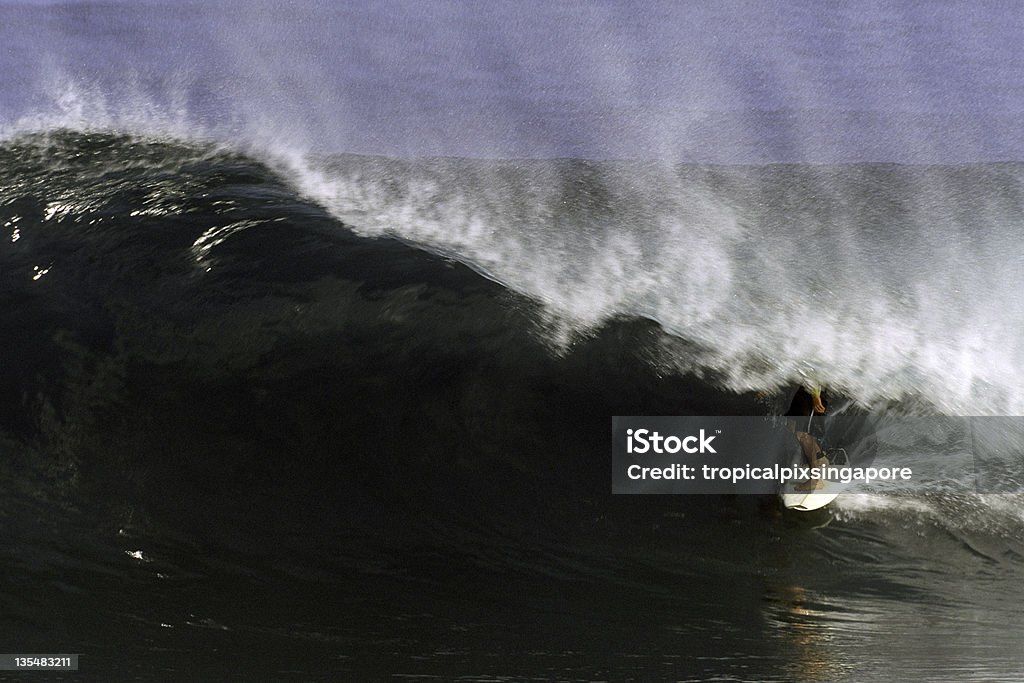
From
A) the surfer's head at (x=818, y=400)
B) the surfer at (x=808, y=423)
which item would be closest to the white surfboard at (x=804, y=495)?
the surfer at (x=808, y=423)

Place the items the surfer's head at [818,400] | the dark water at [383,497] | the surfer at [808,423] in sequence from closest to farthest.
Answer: the dark water at [383,497], the surfer at [808,423], the surfer's head at [818,400]

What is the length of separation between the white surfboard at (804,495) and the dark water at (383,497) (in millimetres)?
68

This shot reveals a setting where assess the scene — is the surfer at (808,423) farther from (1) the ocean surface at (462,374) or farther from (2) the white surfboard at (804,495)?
(1) the ocean surface at (462,374)

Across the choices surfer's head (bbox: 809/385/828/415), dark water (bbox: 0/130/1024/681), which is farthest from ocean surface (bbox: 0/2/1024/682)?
surfer's head (bbox: 809/385/828/415)

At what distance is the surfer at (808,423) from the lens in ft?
11.2

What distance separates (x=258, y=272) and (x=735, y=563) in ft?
8.58

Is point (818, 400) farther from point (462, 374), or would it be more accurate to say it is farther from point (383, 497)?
point (383, 497)

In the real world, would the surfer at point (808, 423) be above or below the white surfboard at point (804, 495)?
above

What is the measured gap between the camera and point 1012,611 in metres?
3.19

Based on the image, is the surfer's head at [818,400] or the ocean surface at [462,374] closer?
the ocean surface at [462,374]

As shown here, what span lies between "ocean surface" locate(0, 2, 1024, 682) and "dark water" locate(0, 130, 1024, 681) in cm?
2

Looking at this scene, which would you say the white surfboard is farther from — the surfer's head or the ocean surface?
the surfer's head

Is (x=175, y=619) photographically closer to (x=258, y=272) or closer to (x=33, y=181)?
(x=258, y=272)

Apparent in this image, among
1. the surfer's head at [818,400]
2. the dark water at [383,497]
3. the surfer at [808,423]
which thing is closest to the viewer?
the dark water at [383,497]
